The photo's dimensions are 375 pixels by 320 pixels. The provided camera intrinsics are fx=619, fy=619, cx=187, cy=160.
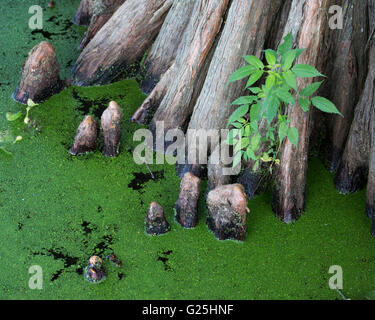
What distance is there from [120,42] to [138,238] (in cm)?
154

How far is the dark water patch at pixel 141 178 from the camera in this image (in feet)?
12.1

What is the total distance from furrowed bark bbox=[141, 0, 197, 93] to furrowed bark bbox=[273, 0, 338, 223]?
2.88ft

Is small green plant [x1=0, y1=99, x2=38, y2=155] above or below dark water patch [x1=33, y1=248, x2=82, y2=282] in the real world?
above

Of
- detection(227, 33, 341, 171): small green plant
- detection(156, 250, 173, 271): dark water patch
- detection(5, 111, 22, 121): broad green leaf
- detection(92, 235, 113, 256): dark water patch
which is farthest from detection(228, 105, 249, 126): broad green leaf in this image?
detection(5, 111, 22, 121): broad green leaf

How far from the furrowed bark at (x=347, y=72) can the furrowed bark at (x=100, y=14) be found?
70.1 inches

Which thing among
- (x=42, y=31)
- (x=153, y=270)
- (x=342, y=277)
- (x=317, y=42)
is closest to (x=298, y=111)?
(x=317, y=42)

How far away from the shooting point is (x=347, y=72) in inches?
139

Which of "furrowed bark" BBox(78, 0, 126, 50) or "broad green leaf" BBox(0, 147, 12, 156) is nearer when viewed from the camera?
"broad green leaf" BBox(0, 147, 12, 156)

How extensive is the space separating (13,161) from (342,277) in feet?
6.72

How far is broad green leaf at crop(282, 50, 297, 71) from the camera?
3.01 m

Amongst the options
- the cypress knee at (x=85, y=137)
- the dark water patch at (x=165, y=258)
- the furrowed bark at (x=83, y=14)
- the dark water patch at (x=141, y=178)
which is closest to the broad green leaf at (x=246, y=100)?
the dark water patch at (x=141, y=178)

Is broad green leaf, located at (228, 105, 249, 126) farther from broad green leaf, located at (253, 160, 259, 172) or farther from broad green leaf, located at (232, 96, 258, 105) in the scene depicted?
broad green leaf, located at (253, 160, 259, 172)

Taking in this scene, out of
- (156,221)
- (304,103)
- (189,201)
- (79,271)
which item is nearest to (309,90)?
(304,103)

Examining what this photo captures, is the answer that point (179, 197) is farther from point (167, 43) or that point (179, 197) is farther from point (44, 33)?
point (44, 33)
